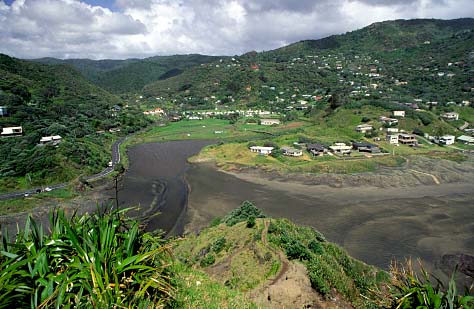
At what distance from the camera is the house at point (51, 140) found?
51250 millimetres

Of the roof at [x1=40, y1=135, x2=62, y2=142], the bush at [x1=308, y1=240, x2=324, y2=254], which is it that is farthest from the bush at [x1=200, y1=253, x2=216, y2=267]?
the roof at [x1=40, y1=135, x2=62, y2=142]

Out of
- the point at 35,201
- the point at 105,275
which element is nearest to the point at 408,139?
the point at 35,201

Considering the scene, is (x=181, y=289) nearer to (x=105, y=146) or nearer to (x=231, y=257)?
(x=231, y=257)

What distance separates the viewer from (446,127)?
2862 inches

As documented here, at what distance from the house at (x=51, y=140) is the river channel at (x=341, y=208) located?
12678 millimetres

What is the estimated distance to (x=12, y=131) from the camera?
174 feet

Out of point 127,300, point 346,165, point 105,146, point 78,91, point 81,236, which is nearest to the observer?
point 127,300

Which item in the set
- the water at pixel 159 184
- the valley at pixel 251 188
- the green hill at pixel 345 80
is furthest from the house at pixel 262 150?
the green hill at pixel 345 80

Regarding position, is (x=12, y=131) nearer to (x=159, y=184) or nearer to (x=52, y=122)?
(x=52, y=122)

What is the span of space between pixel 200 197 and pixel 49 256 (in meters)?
37.3

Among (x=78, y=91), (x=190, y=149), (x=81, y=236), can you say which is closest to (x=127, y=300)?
(x=81, y=236)

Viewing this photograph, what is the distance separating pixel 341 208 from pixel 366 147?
91.0 feet

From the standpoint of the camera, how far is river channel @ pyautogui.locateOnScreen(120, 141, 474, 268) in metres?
28.3

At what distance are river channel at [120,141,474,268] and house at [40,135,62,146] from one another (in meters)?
12.7
